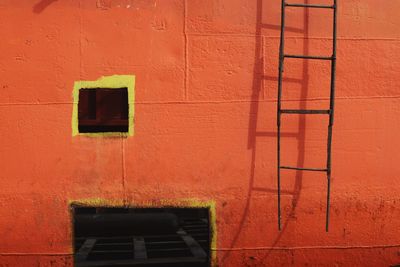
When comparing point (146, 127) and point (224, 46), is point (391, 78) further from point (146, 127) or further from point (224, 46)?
point (146, 127)

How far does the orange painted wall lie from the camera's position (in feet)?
17.6

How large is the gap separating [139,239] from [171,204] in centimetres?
388

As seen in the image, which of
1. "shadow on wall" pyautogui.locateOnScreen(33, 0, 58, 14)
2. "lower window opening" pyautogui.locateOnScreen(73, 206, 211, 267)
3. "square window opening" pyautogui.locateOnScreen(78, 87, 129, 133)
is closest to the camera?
"shadow on wall" pyautogui.locateOnScreen(33, 0, 58, 14)

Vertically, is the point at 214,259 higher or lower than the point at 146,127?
lower

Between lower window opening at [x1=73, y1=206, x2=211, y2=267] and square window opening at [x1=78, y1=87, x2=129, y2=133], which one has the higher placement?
square window opening at [x1=78, y1=87, x2=129, y2=133]

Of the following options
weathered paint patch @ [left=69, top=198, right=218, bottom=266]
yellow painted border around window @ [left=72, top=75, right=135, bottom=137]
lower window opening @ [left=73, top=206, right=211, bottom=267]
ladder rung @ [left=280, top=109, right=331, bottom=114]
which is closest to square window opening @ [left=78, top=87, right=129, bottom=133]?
yellow painted border around window @ [left=72, top=75, right=135, bottom=137]

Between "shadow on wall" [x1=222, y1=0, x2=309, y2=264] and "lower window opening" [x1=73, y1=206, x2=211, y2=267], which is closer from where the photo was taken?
"shadow on wall" [x1=222, y1=0, x2=309, y2=264]

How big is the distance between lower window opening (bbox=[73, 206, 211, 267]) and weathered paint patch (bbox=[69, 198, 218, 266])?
1791mm

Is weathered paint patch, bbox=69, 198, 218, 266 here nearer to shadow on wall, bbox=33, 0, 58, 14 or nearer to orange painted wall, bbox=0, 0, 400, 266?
orange painted wall, bbox=0, 0, 400, 266

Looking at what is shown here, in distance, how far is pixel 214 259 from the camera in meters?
5.53

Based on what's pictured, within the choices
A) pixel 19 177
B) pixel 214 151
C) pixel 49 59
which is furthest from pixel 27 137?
pixel 214 151

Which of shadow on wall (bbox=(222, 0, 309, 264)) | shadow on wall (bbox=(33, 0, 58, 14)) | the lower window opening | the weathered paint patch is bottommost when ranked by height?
the lower window opening

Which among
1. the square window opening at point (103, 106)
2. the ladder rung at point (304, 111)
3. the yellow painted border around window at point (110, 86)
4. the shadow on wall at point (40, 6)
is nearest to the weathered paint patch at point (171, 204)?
the yellow painted border around window at point (110, 86)

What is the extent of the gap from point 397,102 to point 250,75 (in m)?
1.74
